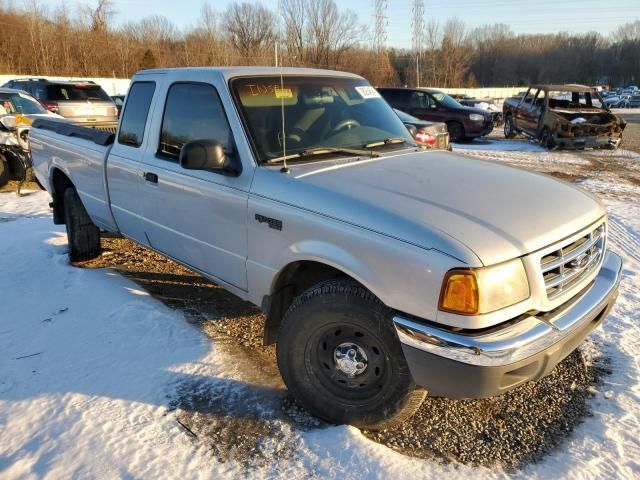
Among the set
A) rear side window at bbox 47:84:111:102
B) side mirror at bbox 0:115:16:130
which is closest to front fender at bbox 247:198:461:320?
side mirror at bbox 0:115:16:130

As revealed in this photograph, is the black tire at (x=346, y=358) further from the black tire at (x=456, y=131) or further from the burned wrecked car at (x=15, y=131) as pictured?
the black tire at (x=456, y=131)

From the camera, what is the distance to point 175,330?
3.95 m

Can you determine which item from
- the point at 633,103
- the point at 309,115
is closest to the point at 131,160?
the point at 309,115

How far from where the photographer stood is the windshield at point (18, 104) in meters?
9.88

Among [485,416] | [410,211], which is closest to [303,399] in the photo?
[485,416]

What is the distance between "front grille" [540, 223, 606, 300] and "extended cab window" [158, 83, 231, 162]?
2.04 m

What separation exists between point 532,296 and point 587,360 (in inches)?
62.8

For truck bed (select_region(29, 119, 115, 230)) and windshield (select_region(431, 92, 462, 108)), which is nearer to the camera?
truck bed (select_region(29, 119, 115, 230))

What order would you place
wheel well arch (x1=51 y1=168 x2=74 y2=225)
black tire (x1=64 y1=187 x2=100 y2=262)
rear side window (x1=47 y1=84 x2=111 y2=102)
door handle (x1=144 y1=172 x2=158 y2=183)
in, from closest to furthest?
1. door handle (x1=144 y1=172 x2=158 y2=183)
2. black tire (x1=64 y1=187 x2=100 y2=262)
3. wheel well arch (x1=51 y1=168 x2=74 y2=225)
4. rear side window (x1=47 y1=84 x2=111 y2=102)

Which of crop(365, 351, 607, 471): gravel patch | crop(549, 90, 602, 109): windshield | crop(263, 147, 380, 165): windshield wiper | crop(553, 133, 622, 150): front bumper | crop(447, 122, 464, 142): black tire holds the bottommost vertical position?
crop(365, 351, 607, 471): gravel patch

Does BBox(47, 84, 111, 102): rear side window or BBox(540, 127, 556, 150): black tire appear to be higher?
BBox(47, 84, 111, 102): rear side window

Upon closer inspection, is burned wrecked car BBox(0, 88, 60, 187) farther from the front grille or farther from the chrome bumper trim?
the front grille

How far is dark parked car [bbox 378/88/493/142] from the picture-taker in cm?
1709

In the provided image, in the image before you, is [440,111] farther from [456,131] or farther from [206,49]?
[206,49]
